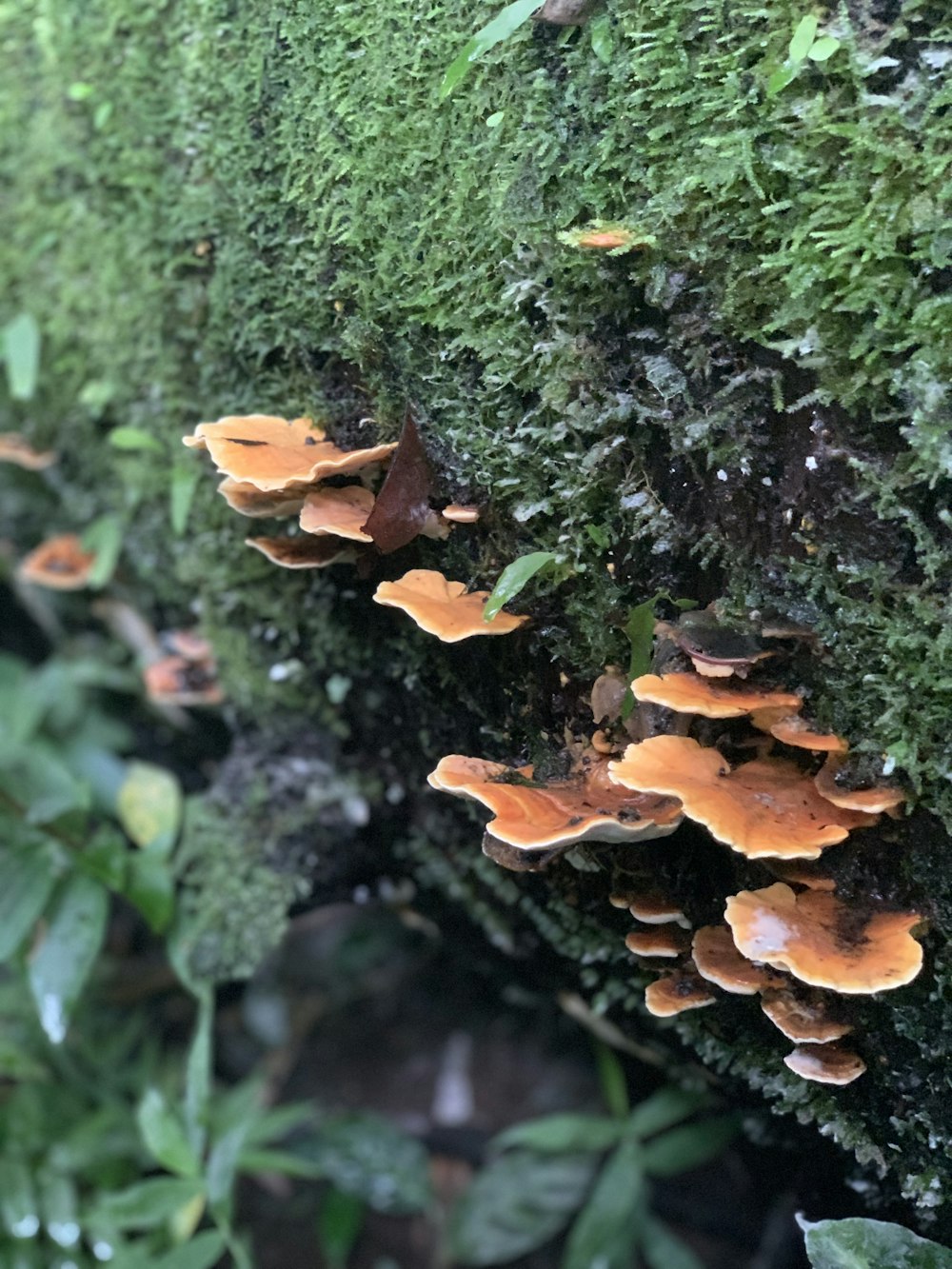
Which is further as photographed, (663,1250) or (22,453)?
(22,453)

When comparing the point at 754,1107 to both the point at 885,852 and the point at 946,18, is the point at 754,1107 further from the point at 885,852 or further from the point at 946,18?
the point at 946,18

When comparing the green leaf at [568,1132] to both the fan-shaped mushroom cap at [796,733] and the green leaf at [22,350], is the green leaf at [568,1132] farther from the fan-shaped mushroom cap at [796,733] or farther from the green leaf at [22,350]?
the green leaf at [22,350]

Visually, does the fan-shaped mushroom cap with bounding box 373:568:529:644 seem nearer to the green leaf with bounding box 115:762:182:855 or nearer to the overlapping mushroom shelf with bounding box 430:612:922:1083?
the overlapping mushroom shelf with bounding box 430:612:922:1083

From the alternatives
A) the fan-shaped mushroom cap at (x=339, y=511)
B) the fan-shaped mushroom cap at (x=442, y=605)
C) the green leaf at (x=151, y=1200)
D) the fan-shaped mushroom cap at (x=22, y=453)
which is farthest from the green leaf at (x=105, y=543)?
the green leaf at (x=151, y=1200)

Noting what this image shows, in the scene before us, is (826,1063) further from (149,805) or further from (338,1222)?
(338,1222)

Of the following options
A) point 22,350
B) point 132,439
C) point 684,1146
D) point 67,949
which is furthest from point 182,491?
point 684,1146
